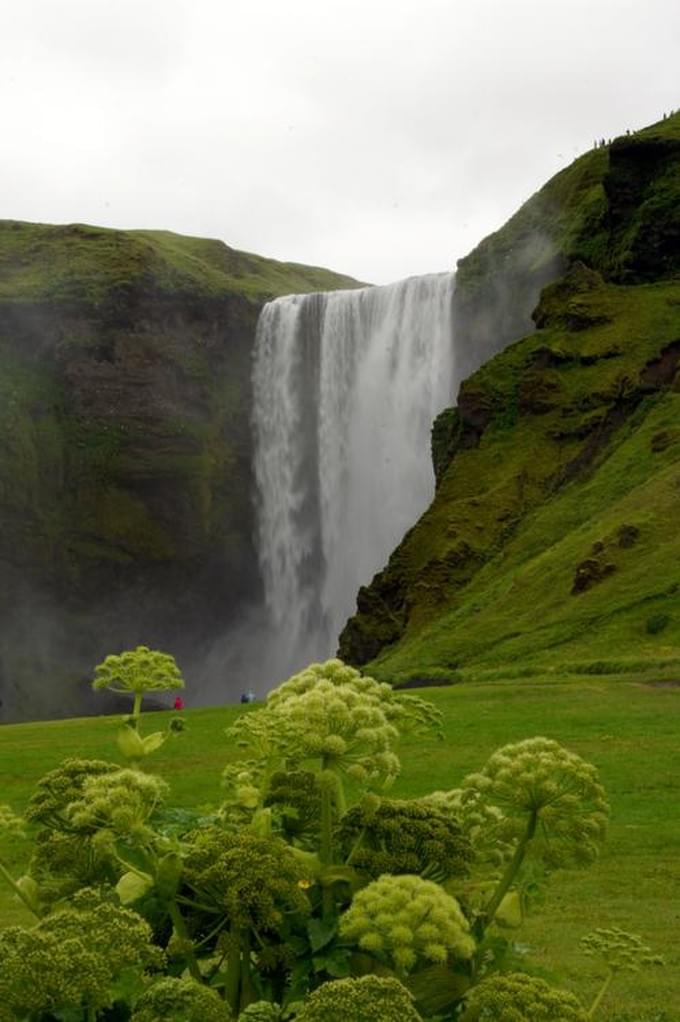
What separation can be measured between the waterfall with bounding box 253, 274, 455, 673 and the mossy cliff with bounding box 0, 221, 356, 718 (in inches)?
331

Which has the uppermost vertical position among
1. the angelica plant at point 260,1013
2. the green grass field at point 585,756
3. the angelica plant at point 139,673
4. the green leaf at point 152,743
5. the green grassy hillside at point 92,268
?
the green grassy hillside at point 92,268

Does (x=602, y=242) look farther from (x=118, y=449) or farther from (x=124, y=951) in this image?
(x=124, y=951)

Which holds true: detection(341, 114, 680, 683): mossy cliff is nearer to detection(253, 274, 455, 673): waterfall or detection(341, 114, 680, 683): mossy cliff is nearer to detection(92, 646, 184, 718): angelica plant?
detection(253, 274, 455, 673): waterfall

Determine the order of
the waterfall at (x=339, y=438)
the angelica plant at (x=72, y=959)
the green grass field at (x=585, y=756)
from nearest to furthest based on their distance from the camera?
the angelica plant at (x=72, y=959) → the green grass field at (x=585, y=756) → the waterfall at (x=339, y=438)

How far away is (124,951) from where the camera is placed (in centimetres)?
465

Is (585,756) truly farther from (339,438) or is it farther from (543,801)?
(339,438)

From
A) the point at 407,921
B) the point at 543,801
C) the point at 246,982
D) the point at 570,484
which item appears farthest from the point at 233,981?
the point at 570,484

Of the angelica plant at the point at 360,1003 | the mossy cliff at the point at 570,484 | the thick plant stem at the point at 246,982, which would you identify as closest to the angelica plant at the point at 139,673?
the thick plant stem at the point at 246,982

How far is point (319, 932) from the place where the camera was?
5277 millimetres

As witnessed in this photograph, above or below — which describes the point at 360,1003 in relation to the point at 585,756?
above

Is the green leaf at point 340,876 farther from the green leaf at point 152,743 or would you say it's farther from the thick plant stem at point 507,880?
the green leaf at point 152,743

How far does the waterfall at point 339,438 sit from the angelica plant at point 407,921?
9380cm

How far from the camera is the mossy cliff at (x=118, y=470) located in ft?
380

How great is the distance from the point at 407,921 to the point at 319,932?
67 centimetres
